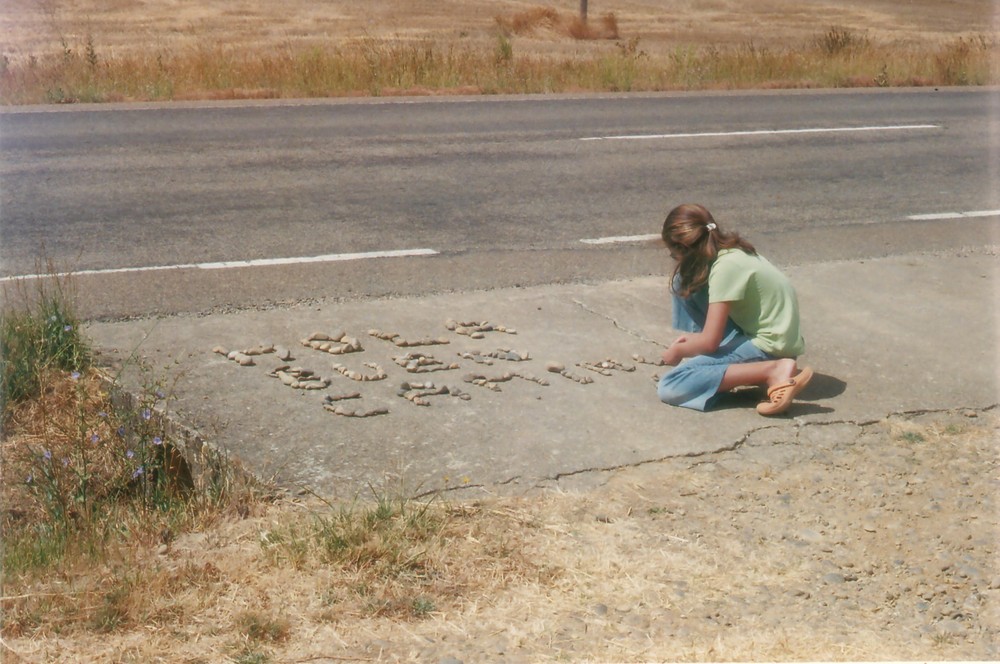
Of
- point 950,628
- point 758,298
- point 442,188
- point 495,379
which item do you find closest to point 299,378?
point 495,379

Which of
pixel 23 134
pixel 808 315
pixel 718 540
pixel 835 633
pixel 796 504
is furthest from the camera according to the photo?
pixel 23 134

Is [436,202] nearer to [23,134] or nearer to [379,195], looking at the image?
[379,195]

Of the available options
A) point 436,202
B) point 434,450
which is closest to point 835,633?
point 434,450

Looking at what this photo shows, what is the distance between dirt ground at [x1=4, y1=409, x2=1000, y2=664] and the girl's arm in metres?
0.73

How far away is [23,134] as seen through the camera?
12.0 meters

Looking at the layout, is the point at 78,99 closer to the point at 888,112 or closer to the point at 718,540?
the point at 888,112

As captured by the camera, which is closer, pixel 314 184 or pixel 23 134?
pixel 314 184

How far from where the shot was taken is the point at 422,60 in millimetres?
17766

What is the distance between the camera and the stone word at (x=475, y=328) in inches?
225

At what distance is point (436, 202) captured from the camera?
9188 millimetres

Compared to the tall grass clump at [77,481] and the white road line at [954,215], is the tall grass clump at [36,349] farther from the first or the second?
the white road line at [954,215]

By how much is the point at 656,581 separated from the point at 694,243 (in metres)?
1.86

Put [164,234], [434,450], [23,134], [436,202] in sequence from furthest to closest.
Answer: [23,134]
[436,202]
[164,234]
[434,450]

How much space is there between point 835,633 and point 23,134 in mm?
10703
